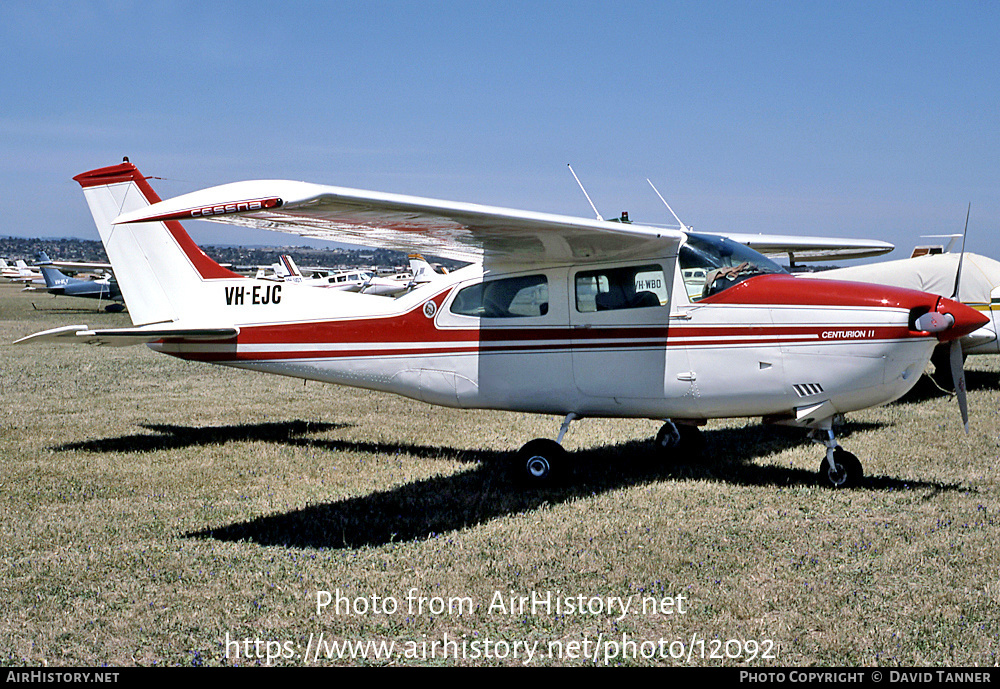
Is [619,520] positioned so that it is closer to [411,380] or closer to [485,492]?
[485,492]

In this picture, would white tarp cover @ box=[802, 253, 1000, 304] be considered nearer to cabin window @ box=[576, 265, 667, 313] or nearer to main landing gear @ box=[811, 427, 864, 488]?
main landing gear @ box=[811, 427, 864, 488]

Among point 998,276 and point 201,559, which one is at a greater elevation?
point 998,276

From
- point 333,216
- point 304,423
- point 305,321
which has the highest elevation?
point 333,216

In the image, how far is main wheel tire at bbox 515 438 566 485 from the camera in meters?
7.30

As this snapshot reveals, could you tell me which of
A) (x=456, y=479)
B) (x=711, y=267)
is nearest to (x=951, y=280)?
(x=711, y=267)

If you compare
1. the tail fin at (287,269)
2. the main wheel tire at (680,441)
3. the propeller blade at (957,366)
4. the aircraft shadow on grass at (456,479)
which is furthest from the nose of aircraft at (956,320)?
the tail fin at (287,269)

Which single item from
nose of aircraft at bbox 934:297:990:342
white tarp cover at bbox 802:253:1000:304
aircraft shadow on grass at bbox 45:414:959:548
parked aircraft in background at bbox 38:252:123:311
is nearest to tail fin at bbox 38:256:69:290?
parked aircraft in background at bbox 38:252:123:311

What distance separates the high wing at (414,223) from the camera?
506 centimetres

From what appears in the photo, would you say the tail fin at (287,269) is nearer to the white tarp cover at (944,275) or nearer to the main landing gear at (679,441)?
the white tarp cover at (944,275)

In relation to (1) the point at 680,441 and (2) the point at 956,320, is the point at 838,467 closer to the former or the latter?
(2) the point at 956,320

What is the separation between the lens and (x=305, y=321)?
8.62 meters
